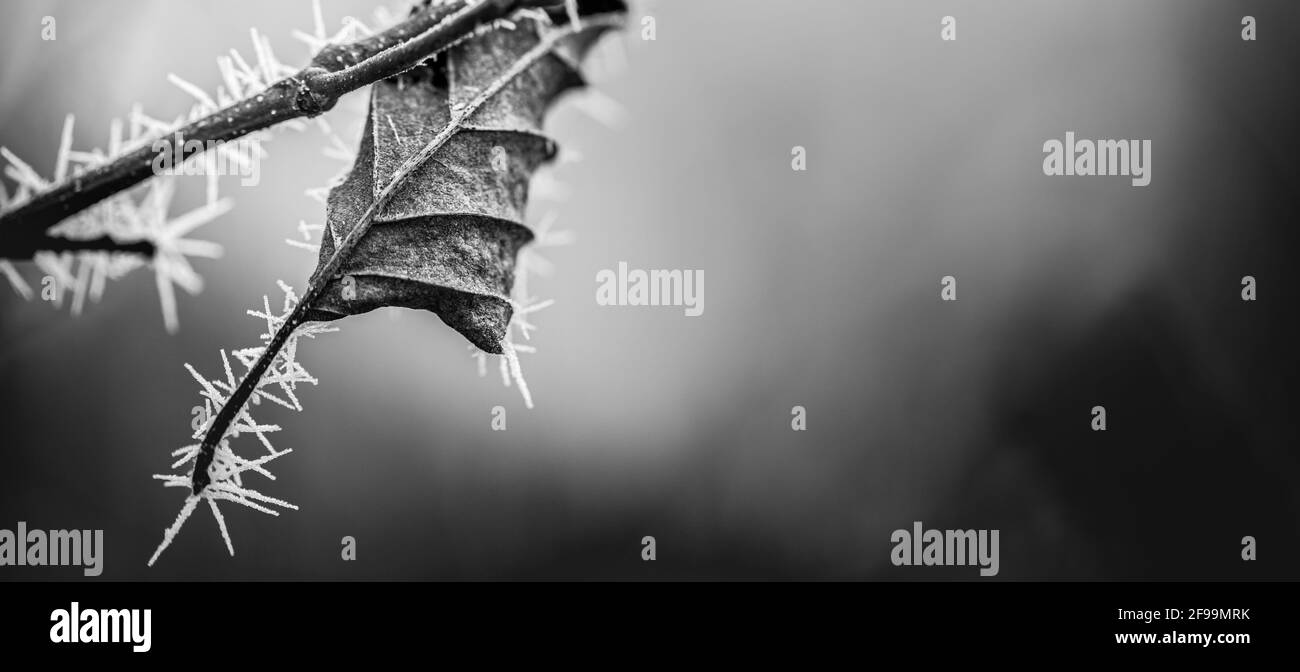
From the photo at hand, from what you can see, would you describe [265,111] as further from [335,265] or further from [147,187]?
[147,187]

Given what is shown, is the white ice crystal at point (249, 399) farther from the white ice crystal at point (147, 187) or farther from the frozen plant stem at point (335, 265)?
the white ice crystal at point (147, 187)

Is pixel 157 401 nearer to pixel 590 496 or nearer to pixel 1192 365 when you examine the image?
pixel 590 496

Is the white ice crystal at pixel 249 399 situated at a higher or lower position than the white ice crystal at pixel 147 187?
lower

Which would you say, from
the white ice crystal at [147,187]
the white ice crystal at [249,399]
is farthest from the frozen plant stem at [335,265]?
the white ice crystal at [147,187]

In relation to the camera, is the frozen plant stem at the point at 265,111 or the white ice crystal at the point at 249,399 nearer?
the frozen plant stem at the point at 265,111

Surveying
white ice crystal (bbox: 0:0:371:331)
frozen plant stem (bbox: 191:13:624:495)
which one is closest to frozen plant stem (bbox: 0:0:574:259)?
white ice crystal (bbox: 0:0:371:331)

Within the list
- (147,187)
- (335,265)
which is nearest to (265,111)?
(335,265)
